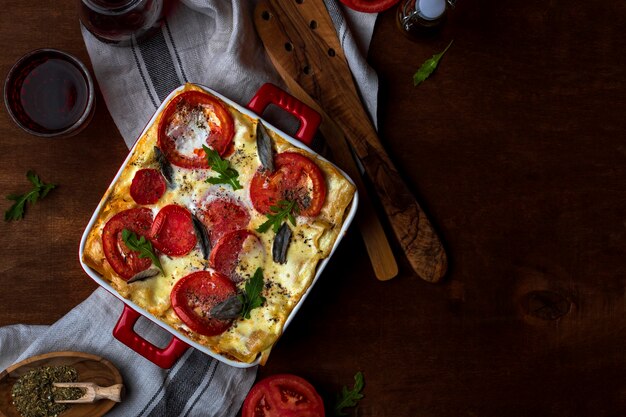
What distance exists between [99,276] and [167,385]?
0.51 m

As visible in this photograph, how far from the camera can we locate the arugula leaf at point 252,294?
205 centimetres

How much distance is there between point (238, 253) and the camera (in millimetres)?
2072

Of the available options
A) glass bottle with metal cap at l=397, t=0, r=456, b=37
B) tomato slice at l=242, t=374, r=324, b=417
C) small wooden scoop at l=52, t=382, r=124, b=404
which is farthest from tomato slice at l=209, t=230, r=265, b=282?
glass bottle with metal cap at l=397, t=0, r=456, b=37

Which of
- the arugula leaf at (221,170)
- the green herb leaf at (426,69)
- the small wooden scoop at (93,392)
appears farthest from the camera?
the green herb leaf at (426,69)

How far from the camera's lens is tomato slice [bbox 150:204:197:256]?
206cm

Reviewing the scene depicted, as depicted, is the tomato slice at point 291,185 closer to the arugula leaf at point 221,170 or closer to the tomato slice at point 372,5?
the arugula leaf at point 221,170

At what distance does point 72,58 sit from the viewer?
219 centimetres

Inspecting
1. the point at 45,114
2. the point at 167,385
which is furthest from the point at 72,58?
the point at 167,385

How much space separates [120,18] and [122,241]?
2.43ft

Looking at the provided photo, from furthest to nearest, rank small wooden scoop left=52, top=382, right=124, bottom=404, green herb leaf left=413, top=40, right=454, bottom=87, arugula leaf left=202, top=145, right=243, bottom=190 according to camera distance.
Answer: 1. green herb leaf left=413, top=40, right=454, bottom=87
2. small wooden scoop left=52, top=382, right=124, bottom=404
3. arugula leaf left=202, top=145, right=243, bottom=190

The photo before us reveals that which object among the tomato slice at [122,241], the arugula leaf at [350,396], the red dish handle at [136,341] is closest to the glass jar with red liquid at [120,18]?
the tomato slice at [122,241]

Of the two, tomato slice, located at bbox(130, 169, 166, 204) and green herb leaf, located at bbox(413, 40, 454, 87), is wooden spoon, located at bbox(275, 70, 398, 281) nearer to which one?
green herb leaf, located at bbox(413, 40, 454, 87)

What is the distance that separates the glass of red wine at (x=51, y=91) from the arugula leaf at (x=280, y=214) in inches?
29.3

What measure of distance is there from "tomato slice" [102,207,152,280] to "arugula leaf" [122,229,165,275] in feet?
0.07
